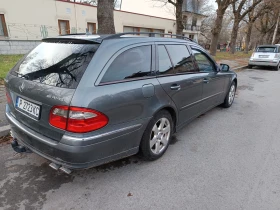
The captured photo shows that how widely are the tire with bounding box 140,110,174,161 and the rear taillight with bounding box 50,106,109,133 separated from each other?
0.78 m

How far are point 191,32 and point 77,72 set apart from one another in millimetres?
38769

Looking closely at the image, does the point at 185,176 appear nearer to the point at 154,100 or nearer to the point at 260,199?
the point at 260,199

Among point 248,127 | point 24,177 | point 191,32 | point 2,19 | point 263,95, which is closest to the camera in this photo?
point 24,177

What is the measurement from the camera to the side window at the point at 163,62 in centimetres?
272

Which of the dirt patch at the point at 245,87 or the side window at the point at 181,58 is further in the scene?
the dirt patch at the point at 245,87

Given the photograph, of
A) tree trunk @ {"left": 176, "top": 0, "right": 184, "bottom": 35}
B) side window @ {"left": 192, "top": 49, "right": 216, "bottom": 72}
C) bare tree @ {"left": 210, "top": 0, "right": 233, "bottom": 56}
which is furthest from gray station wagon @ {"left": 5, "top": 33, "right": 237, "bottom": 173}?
bare tree @ {"left": 210, "top": 0, "right": 233, "bottom": 56}

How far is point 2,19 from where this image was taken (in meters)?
13.9

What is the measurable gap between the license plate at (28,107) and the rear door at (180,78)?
146cm

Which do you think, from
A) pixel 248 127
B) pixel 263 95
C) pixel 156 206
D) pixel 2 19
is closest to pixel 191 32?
pixel 2 19

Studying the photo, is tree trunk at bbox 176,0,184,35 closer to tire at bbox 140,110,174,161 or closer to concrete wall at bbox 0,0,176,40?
concrete wall at bbox 0,0,176,40

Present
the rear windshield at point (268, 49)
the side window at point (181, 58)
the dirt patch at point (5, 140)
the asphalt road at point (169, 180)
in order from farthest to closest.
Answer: the rear windshield at point (268, 49)
the dirt patch at point (5, 140)
the side window at point (181, 58)
the asphalt road at point (169, 180)

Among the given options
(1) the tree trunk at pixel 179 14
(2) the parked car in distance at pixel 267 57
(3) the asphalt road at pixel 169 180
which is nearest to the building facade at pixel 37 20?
(1) the tree trunk at pixel 179 14

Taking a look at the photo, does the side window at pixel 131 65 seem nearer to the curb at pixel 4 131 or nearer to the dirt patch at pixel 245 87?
the curb at pixel 4 131

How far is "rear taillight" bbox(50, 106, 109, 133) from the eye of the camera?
1884mm
